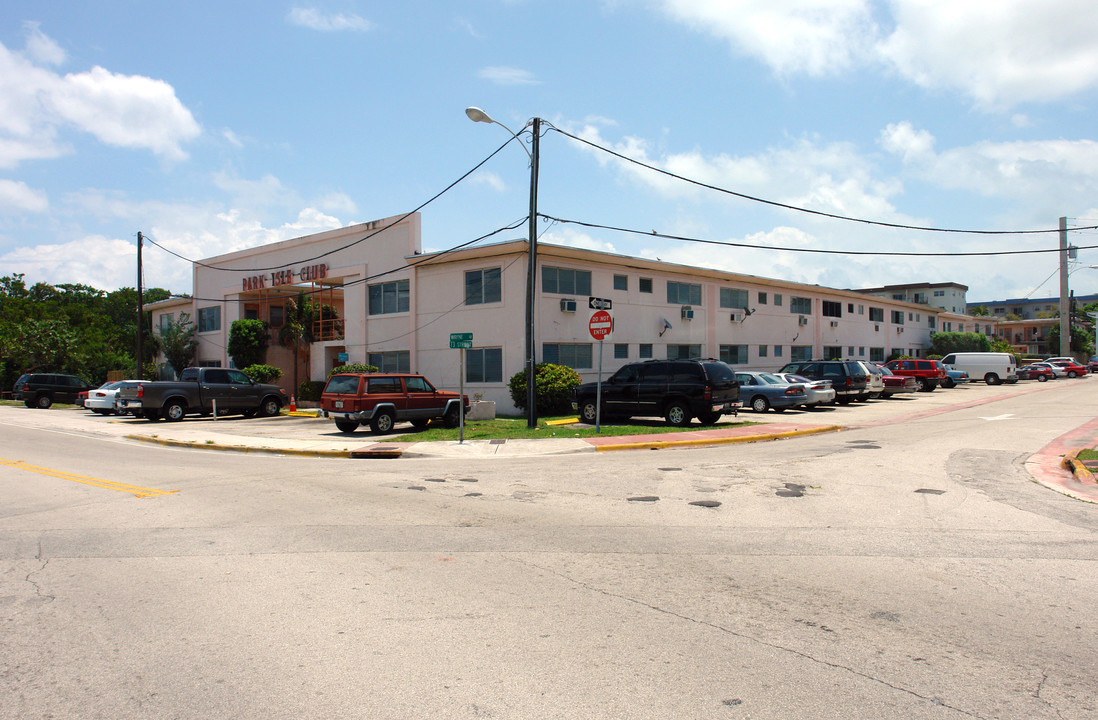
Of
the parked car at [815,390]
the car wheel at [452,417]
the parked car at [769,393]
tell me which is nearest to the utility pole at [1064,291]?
the parked car at [815,390]

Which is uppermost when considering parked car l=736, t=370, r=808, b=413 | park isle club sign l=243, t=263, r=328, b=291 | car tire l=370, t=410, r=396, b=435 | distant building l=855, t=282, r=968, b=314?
distant building l=855, t=282, r=968, b=314

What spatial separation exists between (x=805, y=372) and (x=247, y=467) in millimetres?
23611

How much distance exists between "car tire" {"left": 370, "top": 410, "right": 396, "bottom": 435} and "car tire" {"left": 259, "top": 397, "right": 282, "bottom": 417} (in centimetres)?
1052

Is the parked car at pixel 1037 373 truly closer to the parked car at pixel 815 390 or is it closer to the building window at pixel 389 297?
the parked car at pixel 815 390

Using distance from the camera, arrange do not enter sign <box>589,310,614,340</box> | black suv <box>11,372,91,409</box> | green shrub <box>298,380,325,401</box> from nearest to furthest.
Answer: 1. do not enter sign <box>589,310,614,340</box>
2. green shrub <box>298,380,325,401</box>
3. black suv <box>11,372,91,409</box>

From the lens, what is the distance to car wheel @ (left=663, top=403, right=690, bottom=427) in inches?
773

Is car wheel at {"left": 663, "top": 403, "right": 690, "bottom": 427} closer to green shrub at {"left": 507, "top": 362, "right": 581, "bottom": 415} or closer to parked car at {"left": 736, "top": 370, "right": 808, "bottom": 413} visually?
green shrub at {"left": 507, "top": 362, "right": 581, "bottom": 415}

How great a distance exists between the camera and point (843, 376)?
28594 mm

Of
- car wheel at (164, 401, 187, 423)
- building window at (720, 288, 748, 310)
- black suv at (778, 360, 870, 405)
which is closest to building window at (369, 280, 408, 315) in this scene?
car wheel at (164, 401, 187, 423)

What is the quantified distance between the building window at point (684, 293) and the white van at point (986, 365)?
22.4 m

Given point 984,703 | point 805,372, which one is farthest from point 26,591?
point 805,372

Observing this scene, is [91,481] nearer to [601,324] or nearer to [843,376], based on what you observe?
[601,324]

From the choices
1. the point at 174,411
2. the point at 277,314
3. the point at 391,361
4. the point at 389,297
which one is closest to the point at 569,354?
the point at 391,361

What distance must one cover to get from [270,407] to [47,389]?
719 inches
